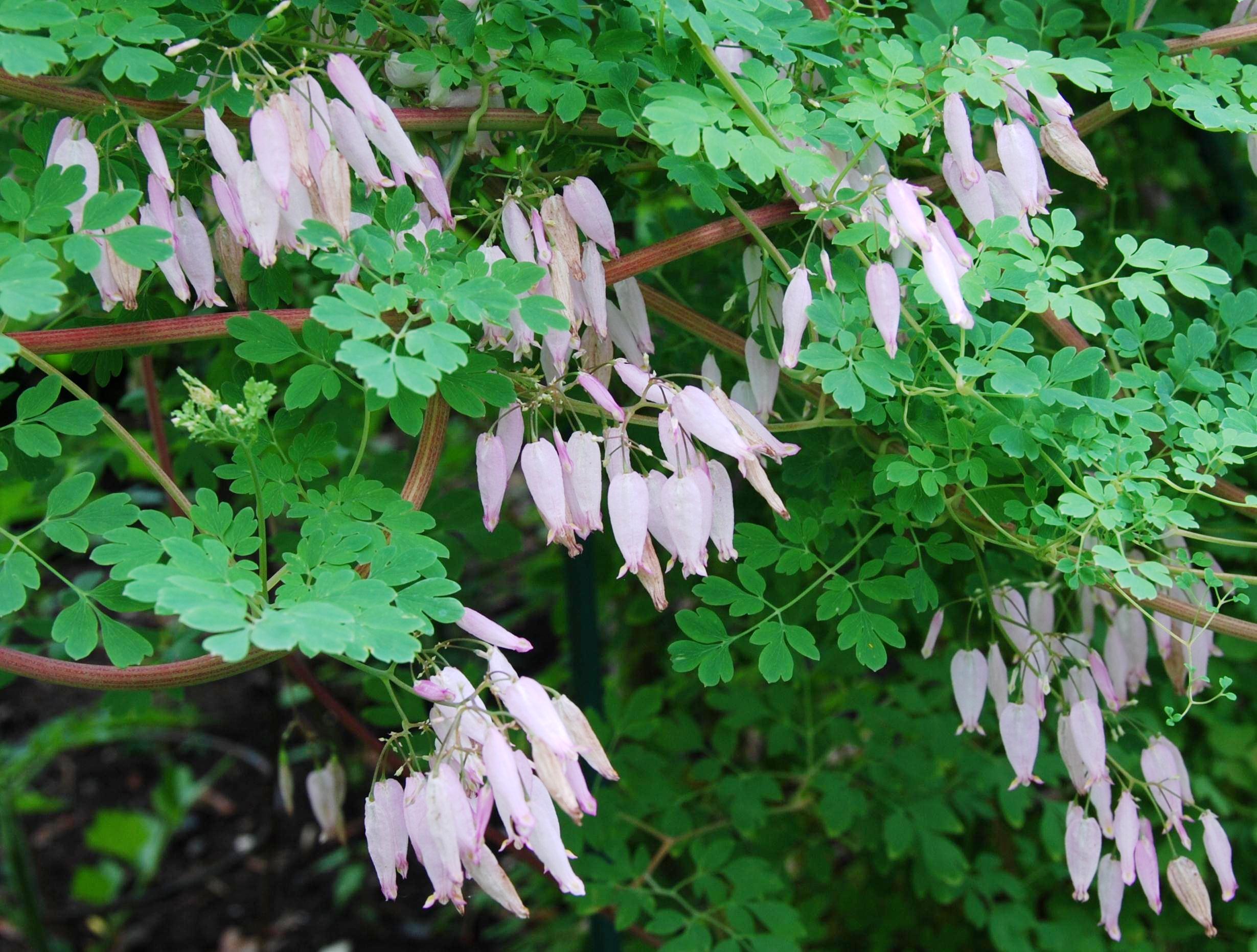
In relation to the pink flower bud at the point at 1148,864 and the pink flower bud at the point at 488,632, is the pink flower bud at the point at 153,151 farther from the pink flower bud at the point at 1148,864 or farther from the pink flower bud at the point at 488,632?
the pink flower bud at the point at 1148,864

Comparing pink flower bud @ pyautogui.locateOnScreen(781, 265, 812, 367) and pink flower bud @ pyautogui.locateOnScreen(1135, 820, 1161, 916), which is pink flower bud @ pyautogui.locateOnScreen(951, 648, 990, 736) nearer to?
pink flower bud @ pyautogui.locateOnScreen(1135, 820, 1161, 916)

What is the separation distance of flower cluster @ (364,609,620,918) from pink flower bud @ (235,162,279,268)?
45 centimetres

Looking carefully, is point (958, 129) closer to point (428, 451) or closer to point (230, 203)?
point (428, 451)

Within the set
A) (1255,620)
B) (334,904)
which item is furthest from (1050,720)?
(334,904)

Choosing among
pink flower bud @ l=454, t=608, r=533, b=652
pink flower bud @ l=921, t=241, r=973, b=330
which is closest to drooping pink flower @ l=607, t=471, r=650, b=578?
pink flower bud @ l=454, t=608, r=533, b=652

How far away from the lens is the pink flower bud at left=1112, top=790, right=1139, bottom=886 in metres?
1.34

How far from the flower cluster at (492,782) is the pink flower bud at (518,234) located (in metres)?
0.41

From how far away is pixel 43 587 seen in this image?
405 cm

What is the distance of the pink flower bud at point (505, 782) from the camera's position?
0.96m

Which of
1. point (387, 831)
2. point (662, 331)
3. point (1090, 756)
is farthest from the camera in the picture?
point (662, 331)

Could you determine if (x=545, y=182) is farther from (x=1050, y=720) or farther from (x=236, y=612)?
(x=1050, y=720)

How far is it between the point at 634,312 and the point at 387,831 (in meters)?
0.66

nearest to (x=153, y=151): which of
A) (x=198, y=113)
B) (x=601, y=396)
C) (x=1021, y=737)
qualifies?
(x=198, y=113)

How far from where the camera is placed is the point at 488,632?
109 cm
